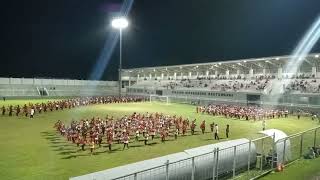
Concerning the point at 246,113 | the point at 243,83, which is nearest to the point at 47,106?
the point at 246,113

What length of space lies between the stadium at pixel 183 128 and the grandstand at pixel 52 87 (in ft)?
0.81

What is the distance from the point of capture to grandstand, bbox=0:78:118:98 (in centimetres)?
7812

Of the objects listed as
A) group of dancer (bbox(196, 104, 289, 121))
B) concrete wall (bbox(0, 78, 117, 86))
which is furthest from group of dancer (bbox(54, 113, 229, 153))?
concrete wall (bbox(0, 78, 117, 86))

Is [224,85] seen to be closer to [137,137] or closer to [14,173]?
[137,137]

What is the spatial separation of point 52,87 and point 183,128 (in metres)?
61.4

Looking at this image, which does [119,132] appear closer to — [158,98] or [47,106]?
[47,106]

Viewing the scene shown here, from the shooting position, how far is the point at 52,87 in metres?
86.4

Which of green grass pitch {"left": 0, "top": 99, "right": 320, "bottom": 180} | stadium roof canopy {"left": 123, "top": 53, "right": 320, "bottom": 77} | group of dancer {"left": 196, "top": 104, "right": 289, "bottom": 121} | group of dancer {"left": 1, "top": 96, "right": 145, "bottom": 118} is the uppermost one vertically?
stadium roof canopy {"left": 123, "top": 53, "right": 320, "bottom": 77}

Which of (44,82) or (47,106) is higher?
(44,82)

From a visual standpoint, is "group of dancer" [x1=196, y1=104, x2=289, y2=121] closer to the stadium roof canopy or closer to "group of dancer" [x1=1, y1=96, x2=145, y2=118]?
the stadium roof canopy

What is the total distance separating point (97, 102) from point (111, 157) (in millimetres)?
45325

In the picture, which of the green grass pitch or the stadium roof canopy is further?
the stadium roof canopy

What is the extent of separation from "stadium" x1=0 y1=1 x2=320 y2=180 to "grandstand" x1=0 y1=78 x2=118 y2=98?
0.81 feet

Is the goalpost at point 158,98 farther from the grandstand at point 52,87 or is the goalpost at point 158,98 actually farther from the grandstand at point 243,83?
the grandstand at point 52,87
